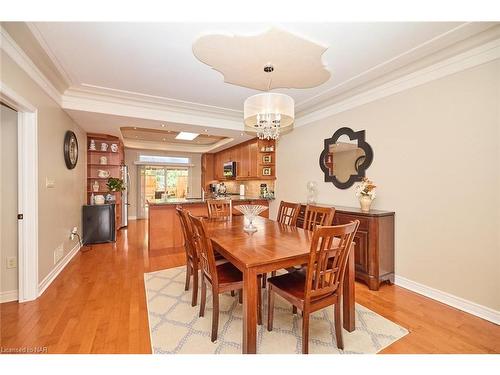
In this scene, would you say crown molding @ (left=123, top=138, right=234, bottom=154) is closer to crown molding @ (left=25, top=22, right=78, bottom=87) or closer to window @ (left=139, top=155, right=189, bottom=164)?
window @ (left=139, top=155, right=189, bottom=164)

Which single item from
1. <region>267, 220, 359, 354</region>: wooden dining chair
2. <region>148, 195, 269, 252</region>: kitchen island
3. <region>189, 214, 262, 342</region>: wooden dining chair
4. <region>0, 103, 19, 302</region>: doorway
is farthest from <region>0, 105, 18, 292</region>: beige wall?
<region>267, 220, 359, 354</region>: wooden dining chair

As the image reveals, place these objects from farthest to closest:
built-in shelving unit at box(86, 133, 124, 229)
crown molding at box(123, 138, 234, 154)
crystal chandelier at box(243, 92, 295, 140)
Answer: crown molding at box(123, 138, 234, 154), built-in shelving unit at box(86, 133, 124, 229), crystal chandelier at box(243, 92, 295, 140)

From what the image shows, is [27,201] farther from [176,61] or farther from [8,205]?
[176,61]

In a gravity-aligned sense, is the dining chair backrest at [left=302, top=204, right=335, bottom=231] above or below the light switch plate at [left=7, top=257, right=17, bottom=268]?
above

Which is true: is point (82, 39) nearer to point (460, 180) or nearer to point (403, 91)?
point (403, 91)

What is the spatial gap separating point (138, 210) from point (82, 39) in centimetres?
677

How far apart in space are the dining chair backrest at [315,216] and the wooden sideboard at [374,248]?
19.5 inches

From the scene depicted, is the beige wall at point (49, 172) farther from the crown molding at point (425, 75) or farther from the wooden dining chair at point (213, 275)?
the crown molding at point (425, 75)

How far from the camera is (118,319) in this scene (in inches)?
79.5

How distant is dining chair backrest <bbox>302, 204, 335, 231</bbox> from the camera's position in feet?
7.89

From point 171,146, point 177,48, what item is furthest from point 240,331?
point 171,146

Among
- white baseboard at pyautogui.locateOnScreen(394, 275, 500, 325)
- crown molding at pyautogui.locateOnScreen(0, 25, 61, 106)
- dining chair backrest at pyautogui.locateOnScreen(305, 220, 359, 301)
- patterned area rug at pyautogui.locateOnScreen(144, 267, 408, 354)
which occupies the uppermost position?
crown molding at pyautogui.locateOnScreen(0, 25, 61, 106)

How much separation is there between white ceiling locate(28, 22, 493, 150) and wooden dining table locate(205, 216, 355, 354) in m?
1.82

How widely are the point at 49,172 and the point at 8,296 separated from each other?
55.5 inches
